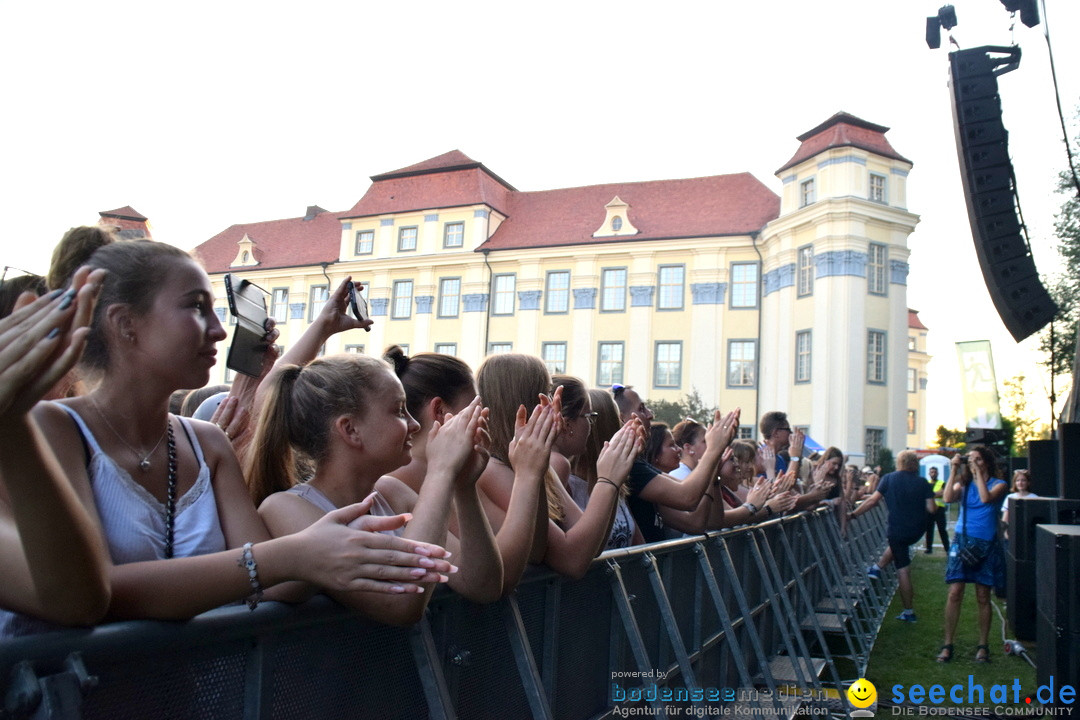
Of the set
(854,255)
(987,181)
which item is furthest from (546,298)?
(987,181)

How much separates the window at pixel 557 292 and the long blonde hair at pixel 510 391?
3839 centimetres

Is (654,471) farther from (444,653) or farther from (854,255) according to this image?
(854,255)

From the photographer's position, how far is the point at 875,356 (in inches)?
1387

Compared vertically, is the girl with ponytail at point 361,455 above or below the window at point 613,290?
below

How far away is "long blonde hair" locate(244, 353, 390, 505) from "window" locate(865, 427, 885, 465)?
34967 mm

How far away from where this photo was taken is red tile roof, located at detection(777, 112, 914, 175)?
1385 inches

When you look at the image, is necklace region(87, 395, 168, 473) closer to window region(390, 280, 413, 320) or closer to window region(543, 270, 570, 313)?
window region(543, 270, 570, 313)

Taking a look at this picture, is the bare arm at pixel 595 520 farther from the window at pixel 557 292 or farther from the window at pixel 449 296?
the window at pixel 449 296

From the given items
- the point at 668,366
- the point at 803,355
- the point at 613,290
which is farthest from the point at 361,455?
the point at 613,290

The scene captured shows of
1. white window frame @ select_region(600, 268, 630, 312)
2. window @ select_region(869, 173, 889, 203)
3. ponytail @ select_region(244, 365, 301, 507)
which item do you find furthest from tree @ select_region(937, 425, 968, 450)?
ponytail @ select_region(244, 365, 301, 507)

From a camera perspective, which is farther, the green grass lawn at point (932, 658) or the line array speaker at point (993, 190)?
the line array speaker at point (993, 190)

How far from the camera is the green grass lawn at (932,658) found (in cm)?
753

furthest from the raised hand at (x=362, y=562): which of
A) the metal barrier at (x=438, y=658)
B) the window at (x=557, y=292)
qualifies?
the window at (x=557, y=292)

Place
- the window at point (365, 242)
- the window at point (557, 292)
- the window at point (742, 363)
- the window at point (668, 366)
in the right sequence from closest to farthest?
the window at point (742, 363), the window at point (668, 366), the window at point (557, 292), the window at point (365, 242)
